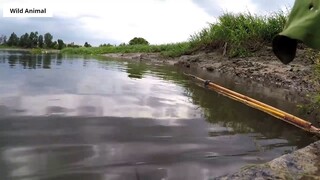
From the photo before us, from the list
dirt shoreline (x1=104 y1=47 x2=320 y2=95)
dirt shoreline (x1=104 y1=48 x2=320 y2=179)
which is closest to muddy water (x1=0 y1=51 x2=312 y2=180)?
dirt shoreline (x1=104 y1=48 x2=320 y2=179)

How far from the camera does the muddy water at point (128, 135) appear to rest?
293 cm

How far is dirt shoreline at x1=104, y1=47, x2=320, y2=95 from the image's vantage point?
8.36 metres

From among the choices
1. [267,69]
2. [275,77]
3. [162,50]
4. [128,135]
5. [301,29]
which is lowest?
[128,135]

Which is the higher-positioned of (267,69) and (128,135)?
(267,69)

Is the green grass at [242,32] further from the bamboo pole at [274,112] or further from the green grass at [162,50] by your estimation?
the bamboo pole at [274,112]

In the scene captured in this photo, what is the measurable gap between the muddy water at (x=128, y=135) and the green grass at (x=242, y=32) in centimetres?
674

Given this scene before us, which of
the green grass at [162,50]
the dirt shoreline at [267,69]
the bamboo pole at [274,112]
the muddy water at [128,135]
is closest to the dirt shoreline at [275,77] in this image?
the dirt shoreline at [267,69]

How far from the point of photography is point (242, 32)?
1353cm

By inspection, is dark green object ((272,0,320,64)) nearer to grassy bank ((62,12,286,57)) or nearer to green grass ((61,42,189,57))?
grassy bank ((62,12,286,57))

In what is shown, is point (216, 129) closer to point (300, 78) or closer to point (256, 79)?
point (300, 78)

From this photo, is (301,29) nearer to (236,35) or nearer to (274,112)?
(274,112)

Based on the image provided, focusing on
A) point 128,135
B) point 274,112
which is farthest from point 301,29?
Answer: point 274,112

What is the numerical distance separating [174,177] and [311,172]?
1.12m

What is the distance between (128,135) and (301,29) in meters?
3.45
